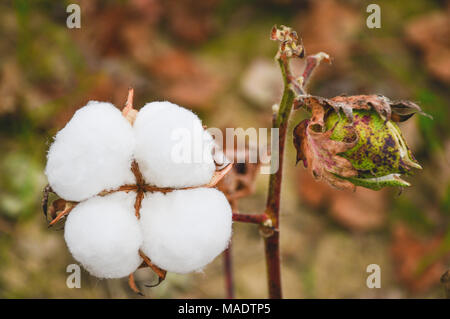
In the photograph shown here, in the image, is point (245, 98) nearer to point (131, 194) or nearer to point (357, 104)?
point (357, 104)

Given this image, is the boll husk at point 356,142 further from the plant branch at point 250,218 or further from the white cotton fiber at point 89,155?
the white cotton fiber at point 89,155

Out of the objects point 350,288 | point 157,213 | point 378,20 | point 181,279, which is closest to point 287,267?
point 350,288

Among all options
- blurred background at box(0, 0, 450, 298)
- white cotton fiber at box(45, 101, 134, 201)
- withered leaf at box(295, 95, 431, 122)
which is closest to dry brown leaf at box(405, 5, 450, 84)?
blurred background at box(0, 0, 450, 298)

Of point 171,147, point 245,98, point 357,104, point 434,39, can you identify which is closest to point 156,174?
point 171,147

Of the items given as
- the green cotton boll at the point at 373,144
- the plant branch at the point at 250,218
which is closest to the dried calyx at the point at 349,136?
the green cotton boll at the point at 373,144

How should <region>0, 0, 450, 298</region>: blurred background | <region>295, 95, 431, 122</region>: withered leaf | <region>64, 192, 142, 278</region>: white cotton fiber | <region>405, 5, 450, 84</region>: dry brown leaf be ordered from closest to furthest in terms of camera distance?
<region>64, 192, 142, 278</region>: white cotton fiber < <region>295, 95, 431, 122</region>: withered leaf < <region>0, 0, 450, 298</region>: blurred background < <region>405, 5, 450, 84</region>: dry brown leaf

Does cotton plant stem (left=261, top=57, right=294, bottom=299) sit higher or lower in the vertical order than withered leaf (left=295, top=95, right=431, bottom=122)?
lower

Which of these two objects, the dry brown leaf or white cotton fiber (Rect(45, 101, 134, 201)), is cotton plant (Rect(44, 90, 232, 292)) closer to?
white cotton fiber (Rect(45, 101, 134, 201))
